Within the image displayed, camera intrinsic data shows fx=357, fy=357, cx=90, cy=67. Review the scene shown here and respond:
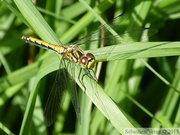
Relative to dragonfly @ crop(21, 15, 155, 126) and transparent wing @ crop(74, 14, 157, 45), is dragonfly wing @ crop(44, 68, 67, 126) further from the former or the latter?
transparent wing @ crop(74, 14, 157, 45)

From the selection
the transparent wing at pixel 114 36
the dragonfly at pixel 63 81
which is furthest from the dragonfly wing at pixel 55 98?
the transparent wing at pixel 114 36

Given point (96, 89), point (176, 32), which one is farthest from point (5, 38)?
point (176, 32)

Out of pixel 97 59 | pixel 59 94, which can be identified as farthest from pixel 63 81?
pixel 97 59

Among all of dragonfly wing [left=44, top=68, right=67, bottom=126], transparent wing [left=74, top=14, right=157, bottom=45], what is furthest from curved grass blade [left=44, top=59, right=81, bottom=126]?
transparent wing [left=74, top=14, right=157, bottom=45]

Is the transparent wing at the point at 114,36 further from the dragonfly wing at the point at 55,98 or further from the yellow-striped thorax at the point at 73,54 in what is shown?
the dragonfly wing at the point at 55,98

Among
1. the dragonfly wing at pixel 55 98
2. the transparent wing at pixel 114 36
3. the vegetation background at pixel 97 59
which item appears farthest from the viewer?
the transparent wing at pixel 114 36

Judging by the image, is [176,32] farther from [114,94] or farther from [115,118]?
[115,118]

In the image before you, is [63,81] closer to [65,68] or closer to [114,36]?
[65,68]
